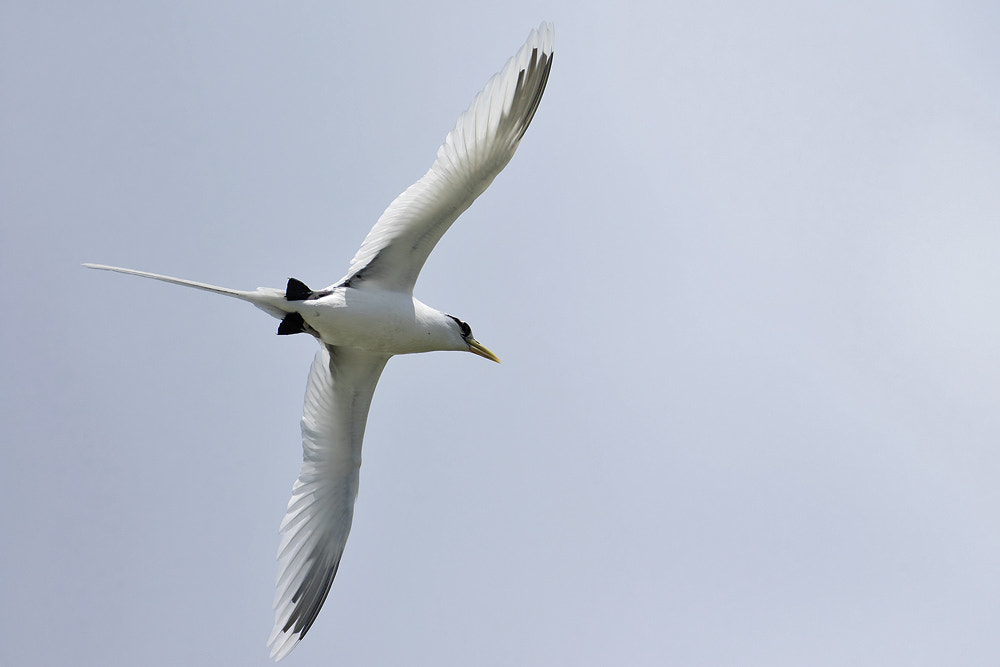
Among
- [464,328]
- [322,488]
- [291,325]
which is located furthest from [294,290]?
[322,488]

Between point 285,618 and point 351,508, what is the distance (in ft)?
4.70

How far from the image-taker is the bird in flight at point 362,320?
10977mm

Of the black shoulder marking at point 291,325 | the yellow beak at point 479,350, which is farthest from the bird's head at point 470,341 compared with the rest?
the black shoulder marking at point 291,325

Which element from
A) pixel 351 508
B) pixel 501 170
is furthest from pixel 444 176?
pixel 351 508

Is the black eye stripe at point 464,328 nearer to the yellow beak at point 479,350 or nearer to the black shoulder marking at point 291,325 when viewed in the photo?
the yellow beak at point 479,350

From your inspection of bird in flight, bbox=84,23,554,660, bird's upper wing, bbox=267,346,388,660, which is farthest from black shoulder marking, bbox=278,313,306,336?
bird's upper wing, bbox=267,346,388,660

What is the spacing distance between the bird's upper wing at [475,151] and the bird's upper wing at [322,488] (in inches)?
73.2

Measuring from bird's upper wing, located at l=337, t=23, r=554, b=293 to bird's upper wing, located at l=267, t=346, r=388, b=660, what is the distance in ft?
6.10

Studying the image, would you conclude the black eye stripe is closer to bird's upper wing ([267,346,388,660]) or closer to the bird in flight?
the bird in flight

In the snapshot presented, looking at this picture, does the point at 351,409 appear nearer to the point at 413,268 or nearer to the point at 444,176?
the point at 413,268

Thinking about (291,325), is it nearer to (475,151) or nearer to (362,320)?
(362,320)

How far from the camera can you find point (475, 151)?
1089cm

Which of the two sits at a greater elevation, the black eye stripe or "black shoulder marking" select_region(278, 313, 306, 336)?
the black eye stripe

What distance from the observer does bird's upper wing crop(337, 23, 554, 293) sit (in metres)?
10.9
